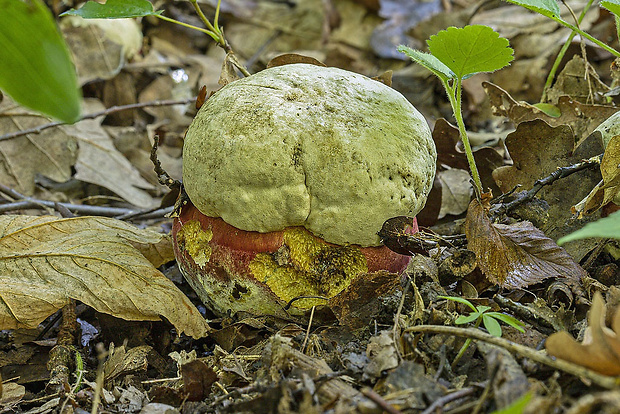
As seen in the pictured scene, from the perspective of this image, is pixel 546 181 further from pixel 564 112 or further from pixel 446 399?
pixel 446 399

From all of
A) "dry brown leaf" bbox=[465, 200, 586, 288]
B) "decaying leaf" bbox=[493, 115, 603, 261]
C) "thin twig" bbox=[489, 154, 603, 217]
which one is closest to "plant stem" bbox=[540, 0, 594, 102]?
"decaying leaf" bbox=[493, 115, 603, 261]

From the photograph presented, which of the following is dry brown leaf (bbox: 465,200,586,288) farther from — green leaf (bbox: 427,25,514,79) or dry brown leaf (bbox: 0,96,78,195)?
dry brown leaf (bbox: 0,96,78,195)

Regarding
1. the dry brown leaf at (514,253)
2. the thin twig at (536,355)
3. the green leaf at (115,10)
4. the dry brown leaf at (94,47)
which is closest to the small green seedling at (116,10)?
the green leaf at (115,10)

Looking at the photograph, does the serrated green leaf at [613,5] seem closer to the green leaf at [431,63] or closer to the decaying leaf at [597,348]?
the green leaf at [431,63]

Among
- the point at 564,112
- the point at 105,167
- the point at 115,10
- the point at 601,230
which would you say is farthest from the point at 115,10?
the point at 564,112

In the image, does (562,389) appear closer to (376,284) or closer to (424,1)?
(376,284)

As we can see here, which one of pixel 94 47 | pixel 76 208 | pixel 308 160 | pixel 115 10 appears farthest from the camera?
pixel 94 47
